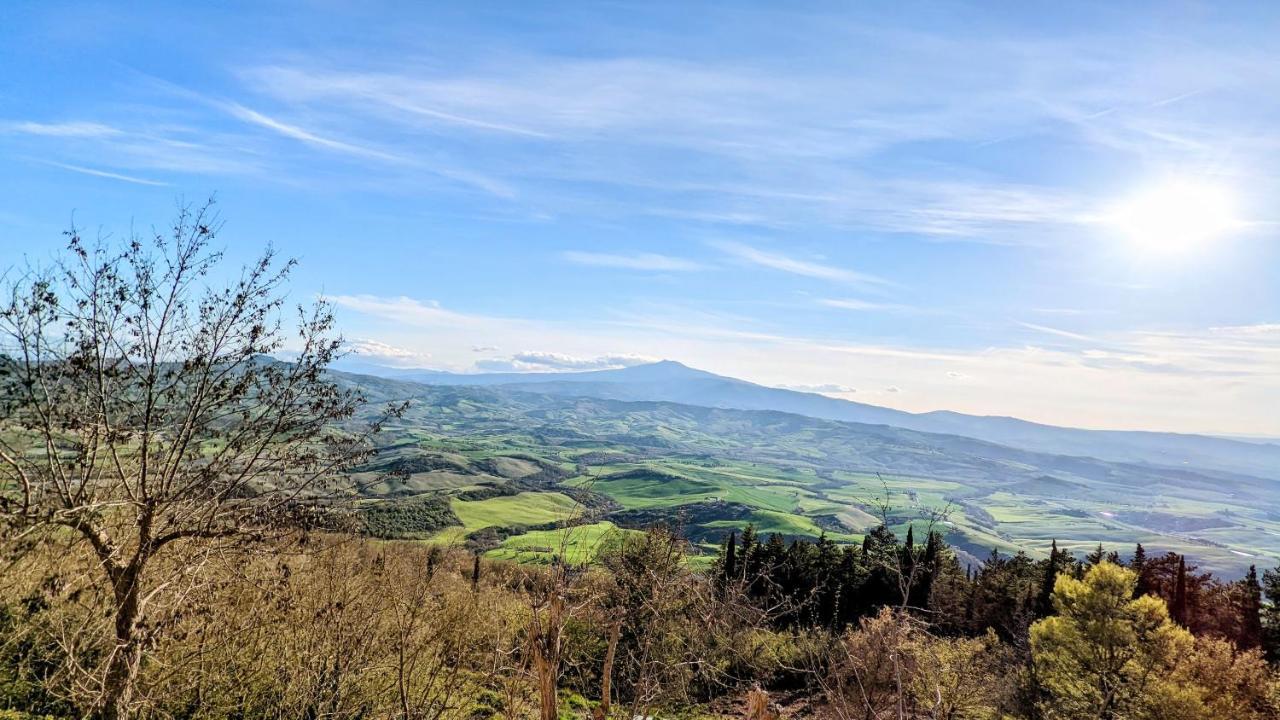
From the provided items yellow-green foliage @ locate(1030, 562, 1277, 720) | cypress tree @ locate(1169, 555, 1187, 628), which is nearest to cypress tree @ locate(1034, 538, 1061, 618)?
cypress tree @ locate(1169, 555, 1187, 628)

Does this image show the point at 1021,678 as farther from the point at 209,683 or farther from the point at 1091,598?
the point at 209,683

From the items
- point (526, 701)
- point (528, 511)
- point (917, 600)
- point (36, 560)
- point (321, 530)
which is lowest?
point (528, 511)

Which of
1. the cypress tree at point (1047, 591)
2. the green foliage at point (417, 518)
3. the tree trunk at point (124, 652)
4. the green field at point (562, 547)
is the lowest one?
the green foliage at point (417, 518)

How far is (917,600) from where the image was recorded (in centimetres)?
5097

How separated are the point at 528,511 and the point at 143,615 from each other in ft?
421

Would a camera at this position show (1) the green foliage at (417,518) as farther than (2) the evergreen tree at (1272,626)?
Yes

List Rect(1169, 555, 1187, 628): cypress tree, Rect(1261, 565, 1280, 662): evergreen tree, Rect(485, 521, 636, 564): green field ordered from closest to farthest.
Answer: Rect(485, 521, 636, 564): green field < Rect(1261, 565, 1280, 662): evergreen tree < Rect(1169, 555, 1187, 628): cypress tree

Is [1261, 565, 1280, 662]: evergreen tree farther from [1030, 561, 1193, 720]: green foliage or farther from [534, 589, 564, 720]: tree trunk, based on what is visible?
[534, 589, 564, 720]: tree trunk

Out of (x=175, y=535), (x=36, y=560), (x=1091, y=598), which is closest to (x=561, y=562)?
(x=175, y=535)

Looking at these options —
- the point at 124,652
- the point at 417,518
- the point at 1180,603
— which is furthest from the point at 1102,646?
the point at 417,518

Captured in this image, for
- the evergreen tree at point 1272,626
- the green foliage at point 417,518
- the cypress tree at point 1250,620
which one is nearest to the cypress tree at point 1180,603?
the cypress tree at point 1250,620

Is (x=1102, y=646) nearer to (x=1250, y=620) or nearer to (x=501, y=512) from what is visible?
(x=1250, y=620)

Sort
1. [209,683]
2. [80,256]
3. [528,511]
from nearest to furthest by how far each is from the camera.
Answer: [80,256], [209,683], [528,511]

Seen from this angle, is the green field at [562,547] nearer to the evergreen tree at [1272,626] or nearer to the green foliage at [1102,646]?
the green foliage at [1102,646]
